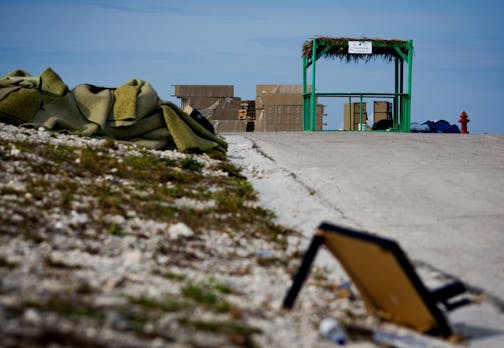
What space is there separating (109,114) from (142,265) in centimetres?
631

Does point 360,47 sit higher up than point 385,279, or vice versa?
point 360,47

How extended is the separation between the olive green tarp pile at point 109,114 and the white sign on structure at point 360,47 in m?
9.26

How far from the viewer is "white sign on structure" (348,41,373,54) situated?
58.4 ft

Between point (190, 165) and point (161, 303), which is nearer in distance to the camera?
point (161, 303)

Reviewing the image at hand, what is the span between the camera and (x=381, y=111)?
2106cm

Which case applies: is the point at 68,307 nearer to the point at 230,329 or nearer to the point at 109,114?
the point at 230,329

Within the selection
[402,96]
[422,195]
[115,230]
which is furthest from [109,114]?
[402,96]

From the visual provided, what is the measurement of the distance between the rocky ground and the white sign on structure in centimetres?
1210

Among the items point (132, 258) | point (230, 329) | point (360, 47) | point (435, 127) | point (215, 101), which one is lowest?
point (230, 329)

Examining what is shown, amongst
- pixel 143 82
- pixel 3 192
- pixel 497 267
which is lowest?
pixel 497 267

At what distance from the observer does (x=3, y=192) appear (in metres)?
4.77

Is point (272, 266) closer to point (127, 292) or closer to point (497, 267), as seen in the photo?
point (127, 292)

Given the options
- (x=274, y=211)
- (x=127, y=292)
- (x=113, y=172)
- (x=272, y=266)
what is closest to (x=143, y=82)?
(x=113, y=172)

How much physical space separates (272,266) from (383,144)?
24.7 ft
